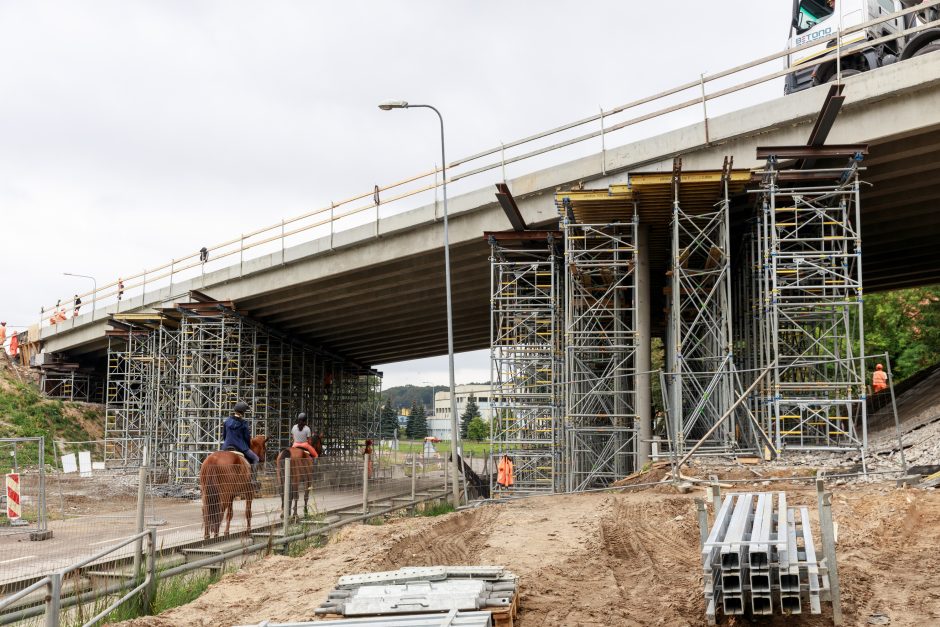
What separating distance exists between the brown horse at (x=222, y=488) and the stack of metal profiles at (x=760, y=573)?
739 cm

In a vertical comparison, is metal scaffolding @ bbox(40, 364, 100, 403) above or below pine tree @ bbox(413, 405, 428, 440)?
above

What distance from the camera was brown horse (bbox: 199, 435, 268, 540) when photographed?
39.8 feet

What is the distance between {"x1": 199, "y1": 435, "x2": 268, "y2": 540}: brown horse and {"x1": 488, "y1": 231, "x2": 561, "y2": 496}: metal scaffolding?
11765mm

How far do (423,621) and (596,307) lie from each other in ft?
53.2

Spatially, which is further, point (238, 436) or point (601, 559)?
point (238, 436)

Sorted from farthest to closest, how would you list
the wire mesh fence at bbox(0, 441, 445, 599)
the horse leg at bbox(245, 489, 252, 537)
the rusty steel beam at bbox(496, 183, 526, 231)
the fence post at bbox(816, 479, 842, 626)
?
the rusty steel beam at bbox(496, 183, 526, 231)
the horse leg at bbox(245, 489, 252, 537)
the wire mesh fence at bbox(0, 441, 445, 599)
the fence post at bbox(816, 479, 842, 626)

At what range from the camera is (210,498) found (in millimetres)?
12234

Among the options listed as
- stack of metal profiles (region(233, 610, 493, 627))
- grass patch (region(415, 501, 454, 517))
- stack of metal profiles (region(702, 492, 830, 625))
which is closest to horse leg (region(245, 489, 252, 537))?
stack of metal profiles (region(233, 610, 493, 627))

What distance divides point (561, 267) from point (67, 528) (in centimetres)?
1579

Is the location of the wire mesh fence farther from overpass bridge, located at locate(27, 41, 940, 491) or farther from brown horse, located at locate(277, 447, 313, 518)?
overpass bridge, located at locate(27, 41, 940, 491)

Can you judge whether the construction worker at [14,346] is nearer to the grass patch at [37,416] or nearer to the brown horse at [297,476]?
the grass patch at [37,416]

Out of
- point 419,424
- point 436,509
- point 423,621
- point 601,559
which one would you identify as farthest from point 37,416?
point 419,424

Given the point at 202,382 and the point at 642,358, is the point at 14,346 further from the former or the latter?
the point at 642,358

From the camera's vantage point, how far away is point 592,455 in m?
25.2
